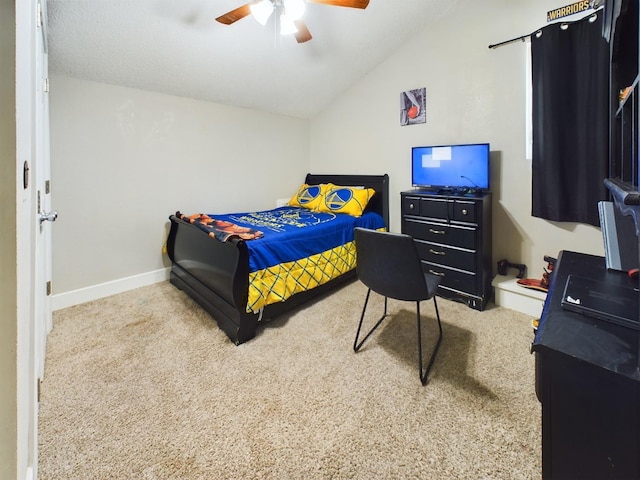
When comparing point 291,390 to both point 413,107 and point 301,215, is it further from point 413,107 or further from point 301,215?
point 413,107

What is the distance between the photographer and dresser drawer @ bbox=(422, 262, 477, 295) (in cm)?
263

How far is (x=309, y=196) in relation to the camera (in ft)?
13.2

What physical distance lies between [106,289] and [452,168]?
347cm

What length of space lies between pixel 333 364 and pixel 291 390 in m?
0.33

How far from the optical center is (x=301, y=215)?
3.48m

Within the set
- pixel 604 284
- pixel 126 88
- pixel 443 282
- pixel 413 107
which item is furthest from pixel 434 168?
pixel 126 88

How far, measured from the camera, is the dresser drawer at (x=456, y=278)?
2.63 m

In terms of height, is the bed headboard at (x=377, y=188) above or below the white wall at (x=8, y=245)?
above

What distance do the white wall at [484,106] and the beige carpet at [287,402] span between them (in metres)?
0.77

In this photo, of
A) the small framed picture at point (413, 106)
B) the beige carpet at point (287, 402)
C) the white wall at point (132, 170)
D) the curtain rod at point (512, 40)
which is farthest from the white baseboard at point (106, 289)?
the curtain rod at point (512, 40)

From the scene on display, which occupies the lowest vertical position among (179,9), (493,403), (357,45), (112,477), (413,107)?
(112,477)

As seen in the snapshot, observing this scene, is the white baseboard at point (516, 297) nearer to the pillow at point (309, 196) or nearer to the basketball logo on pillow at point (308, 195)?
the pillow at point (309, 196)

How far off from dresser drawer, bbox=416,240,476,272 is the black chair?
0.86 m

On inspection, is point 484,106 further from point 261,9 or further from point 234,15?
point 234,15
